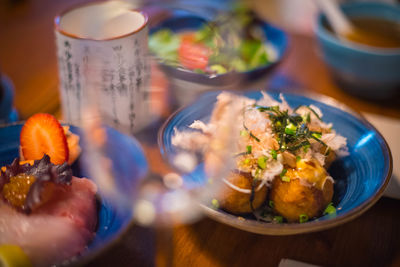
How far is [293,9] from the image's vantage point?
89.4 inches

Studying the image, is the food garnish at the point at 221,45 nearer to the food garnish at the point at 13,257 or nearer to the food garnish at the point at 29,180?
the food garnish at the point at 29,180

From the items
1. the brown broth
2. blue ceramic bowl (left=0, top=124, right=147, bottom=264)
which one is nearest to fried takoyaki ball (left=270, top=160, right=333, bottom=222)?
blue ceramic bowl (left=0, top=124, right=147, bottom=264)

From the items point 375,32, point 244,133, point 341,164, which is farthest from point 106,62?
point 375,32

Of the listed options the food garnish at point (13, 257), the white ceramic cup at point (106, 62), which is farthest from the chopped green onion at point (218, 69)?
the food garnish at point (13, 257)

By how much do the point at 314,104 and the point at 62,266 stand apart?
0.66 metres

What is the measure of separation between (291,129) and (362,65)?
499 millimetres

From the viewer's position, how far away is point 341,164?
0.82m

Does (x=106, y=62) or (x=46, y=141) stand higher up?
(x=106, y=62)

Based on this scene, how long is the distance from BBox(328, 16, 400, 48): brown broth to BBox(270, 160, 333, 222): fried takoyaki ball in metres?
0.75

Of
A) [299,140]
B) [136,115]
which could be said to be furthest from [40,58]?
[299,140]

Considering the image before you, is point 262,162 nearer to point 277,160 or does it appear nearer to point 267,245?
point 277,160

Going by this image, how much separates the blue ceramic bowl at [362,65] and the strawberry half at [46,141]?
33.8 inches

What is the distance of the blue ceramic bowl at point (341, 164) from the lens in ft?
1.99

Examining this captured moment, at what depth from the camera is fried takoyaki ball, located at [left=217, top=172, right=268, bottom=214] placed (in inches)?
27.5
